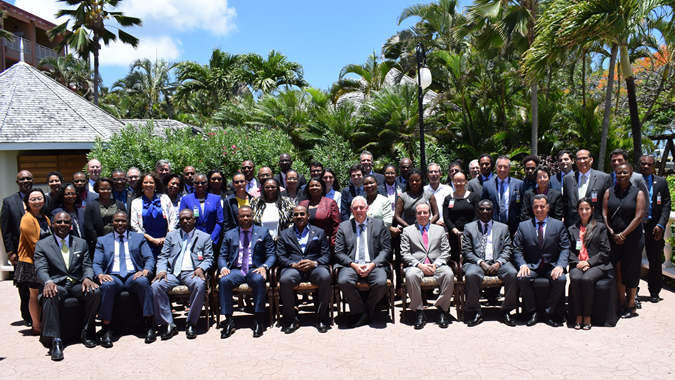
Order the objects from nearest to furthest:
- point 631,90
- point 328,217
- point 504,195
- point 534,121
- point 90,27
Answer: point 328,217
point 504,195
point 631,90
point 534,121
point 90,27

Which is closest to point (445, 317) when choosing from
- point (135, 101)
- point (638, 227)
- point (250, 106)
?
point (638, 227)

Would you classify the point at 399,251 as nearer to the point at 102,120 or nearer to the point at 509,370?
the point at 509,370

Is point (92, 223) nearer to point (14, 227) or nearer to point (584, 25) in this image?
point (14, 227)

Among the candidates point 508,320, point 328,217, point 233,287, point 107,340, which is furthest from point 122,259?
point 508,320

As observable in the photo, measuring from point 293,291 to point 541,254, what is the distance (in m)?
3.03

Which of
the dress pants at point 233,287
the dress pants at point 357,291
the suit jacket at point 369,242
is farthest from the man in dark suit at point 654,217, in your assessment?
the dress pants at point 233,287

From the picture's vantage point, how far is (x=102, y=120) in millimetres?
14133

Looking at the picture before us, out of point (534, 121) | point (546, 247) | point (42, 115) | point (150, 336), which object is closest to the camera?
point (150, 336)

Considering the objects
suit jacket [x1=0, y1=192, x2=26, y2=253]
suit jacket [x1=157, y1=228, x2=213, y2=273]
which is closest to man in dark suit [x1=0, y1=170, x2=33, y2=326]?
suit jacket [x1=0, y1=192, x2=26, y2=253]

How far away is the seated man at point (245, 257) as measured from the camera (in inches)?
241

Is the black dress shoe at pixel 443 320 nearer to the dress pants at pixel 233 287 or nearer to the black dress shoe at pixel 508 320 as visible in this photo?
the black dress shoe at pixel 508 320

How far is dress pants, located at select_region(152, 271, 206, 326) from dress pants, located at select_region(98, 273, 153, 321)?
77 mm

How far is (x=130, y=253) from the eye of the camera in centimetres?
623

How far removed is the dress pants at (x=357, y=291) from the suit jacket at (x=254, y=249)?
958mm
